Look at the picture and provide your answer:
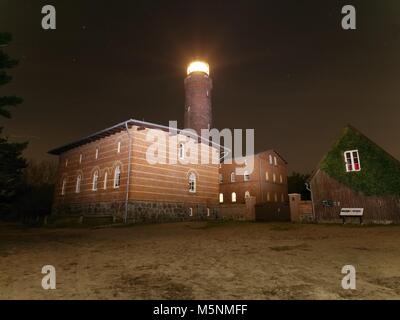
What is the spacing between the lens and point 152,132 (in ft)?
66.8

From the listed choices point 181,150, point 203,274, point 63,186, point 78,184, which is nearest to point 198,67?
point 181,150

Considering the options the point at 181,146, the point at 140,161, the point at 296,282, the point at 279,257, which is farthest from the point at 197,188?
the point at 296,282

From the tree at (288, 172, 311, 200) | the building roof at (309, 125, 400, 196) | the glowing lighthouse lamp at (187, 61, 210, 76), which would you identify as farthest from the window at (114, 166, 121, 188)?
the tree at (288, 172, 311, 200)

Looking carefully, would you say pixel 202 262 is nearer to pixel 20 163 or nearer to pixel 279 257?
pixel 279 257

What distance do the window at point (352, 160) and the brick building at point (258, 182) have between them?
15.5 metres

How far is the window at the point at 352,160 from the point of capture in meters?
18.3

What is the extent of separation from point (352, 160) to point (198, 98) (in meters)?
19.4

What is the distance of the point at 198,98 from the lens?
3150 cm

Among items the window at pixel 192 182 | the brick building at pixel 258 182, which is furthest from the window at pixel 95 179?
the brick building at pixel 258 182

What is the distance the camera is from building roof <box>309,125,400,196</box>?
16984 millimetres

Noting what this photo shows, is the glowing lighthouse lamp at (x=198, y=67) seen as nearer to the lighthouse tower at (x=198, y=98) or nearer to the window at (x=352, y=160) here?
the lighthouse tower at (x=198, y=98)

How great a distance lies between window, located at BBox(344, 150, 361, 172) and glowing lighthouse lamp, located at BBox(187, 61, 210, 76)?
862 inches

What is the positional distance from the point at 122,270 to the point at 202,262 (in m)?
1.83

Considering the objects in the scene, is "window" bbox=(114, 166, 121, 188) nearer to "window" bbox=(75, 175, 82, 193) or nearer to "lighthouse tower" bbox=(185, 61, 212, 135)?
"window" bbox=(75, 175, 82, 193)
